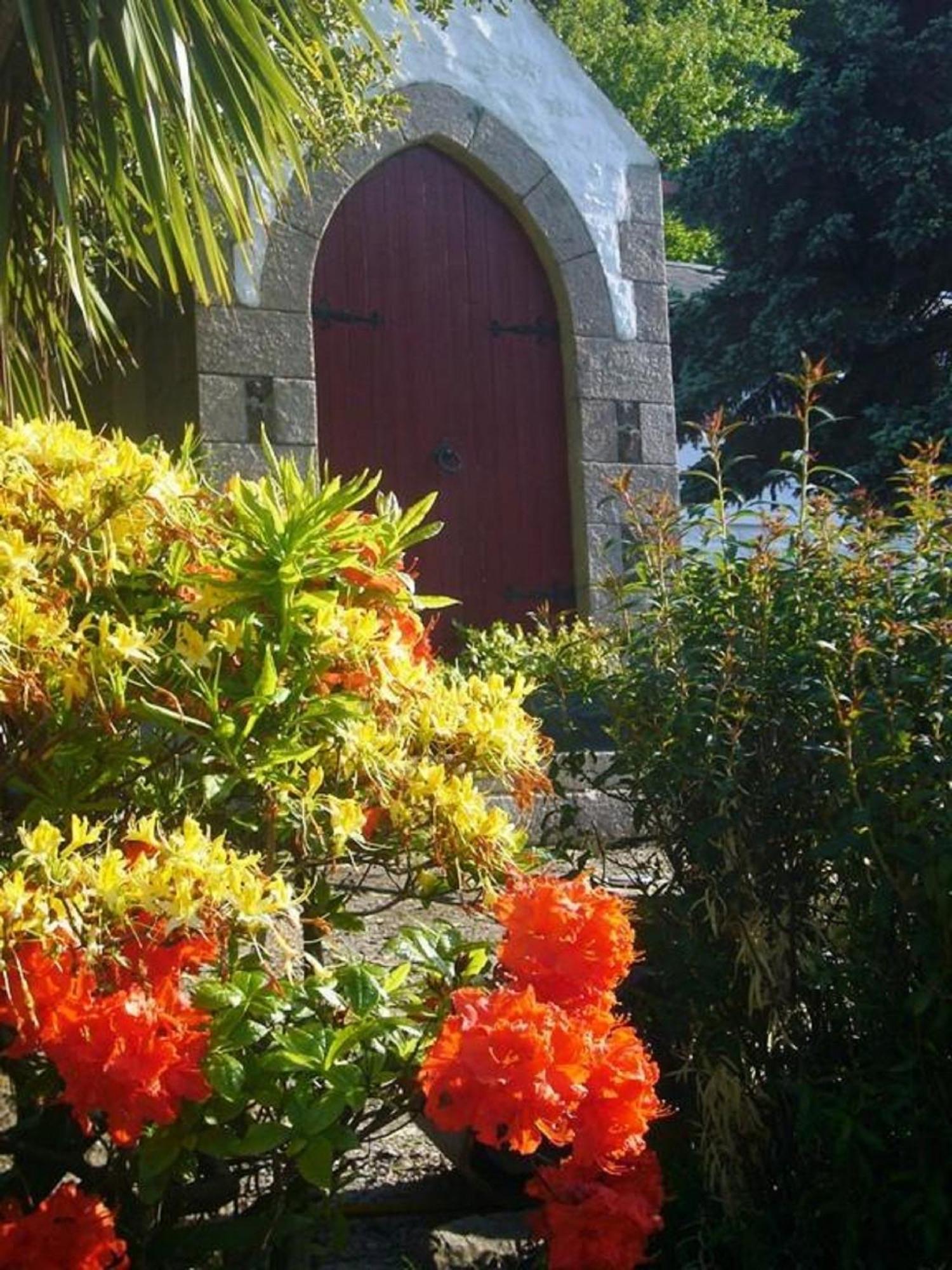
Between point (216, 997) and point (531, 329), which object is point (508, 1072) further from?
point (531, 329)

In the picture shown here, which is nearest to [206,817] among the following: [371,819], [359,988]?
[371,819]

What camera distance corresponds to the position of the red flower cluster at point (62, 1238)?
2209 millimetres

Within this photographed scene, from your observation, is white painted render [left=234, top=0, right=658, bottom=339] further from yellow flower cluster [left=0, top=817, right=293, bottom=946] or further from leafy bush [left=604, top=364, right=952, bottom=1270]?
yellow flower cluster [left=0, top=817, right=293, bottom=946]

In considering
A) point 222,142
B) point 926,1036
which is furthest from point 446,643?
point 926,1036

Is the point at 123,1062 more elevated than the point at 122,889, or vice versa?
the point at 122,889

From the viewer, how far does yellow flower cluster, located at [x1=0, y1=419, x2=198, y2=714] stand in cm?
218

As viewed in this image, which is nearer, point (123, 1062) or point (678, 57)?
point (123, 1062)

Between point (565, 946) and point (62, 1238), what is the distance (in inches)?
31.2

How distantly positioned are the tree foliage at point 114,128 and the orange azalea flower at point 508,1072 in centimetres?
217

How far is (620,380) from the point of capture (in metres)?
8.09

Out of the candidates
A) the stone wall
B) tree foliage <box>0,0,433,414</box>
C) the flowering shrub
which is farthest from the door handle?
the flowering shrub

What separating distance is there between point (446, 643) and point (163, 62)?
13.2ft

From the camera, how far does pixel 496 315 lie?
8047 mm

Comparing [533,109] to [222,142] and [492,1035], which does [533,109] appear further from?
[492,1035]
